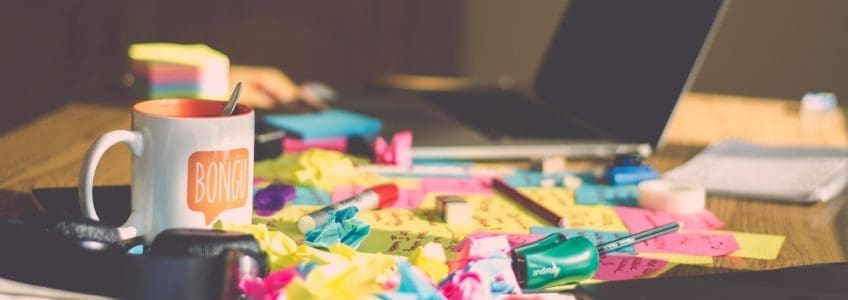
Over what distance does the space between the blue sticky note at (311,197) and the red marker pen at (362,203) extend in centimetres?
5

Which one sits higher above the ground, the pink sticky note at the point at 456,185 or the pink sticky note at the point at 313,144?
the pink sticky note at the point at 313,144

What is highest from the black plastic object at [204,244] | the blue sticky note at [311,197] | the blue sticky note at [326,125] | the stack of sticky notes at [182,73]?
the stack of sticky notes at [182,73]

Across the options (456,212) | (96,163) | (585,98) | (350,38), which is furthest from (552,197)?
(350,38)

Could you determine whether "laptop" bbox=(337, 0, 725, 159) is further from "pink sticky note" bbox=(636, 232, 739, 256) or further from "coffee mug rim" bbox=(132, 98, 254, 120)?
"coffee mug rim" bbox=(132, 98, 254, 120)

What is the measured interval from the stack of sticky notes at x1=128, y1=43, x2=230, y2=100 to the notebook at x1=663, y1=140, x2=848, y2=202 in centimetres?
60

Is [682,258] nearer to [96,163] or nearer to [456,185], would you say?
[456,185]

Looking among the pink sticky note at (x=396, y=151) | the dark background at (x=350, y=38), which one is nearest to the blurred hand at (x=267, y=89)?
the pink sticky note at (x=396, y=151)

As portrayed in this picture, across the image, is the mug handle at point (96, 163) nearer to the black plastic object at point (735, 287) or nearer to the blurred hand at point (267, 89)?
the black plastic object at point (735, 287)

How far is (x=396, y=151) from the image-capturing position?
1.31 metres

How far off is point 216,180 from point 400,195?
1.00 ft

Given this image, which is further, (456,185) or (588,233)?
(456,185)

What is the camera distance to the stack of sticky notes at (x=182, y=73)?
1.50 meters

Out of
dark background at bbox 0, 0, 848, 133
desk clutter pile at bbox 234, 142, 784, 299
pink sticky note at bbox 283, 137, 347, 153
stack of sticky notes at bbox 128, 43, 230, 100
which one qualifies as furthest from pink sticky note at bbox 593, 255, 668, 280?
dark background at bbox 0, 0, 848, 133

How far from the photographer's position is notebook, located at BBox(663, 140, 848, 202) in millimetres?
1227
